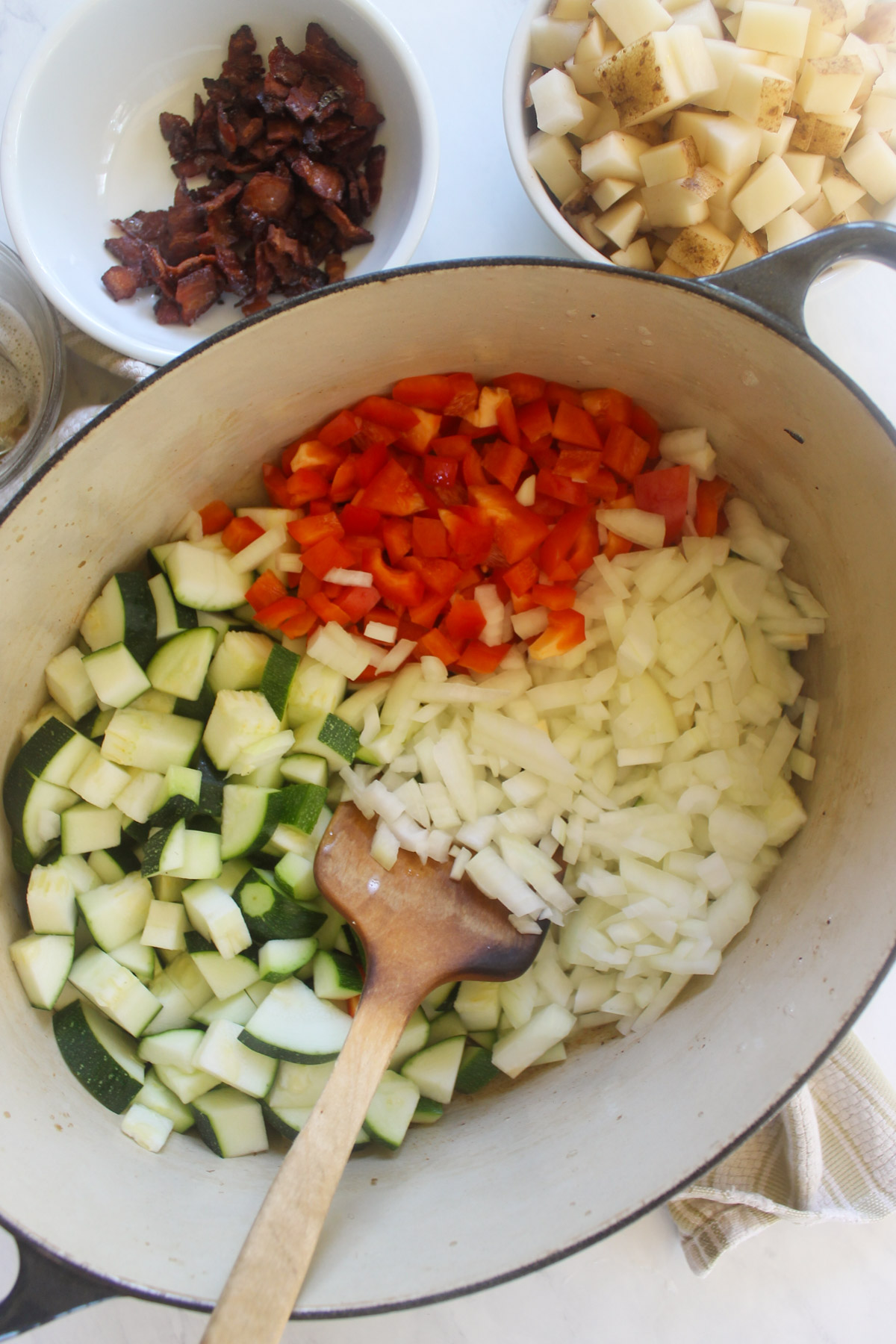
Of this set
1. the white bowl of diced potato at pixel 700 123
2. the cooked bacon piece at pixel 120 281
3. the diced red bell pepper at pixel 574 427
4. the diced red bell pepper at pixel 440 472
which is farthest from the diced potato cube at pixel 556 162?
the cooked bacon piece at pixel 120 281

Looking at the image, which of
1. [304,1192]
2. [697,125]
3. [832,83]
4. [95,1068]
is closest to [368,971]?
[304,1192]

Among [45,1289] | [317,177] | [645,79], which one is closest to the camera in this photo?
[45,1289]

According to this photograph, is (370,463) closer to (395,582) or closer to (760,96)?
(395,582)

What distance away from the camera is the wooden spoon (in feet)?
3.30

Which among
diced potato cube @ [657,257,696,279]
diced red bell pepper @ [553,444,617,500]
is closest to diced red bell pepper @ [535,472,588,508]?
diced red bell pepper @ [553,444,617,500]

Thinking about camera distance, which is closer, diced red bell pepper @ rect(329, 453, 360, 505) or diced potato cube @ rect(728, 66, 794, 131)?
diced potato cube @ rect(728, 66, 794, 131)

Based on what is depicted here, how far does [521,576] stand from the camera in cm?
126

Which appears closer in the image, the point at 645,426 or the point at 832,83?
the point at 832,83

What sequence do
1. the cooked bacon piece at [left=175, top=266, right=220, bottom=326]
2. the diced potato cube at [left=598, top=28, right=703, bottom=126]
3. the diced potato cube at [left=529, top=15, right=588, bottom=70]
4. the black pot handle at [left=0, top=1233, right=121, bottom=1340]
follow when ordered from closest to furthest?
1. the black pot handle at [left=0, top=1233, right=121, bottom=1340]
2. the diced potato cube at [left=598, top=28, right=703, bottom=126]
3. the diced potato cube at [left=529, top=15, right=588, bottom=70]
4. the cooked bacon piece at [left=175, top=266, right=220, bottom=326]

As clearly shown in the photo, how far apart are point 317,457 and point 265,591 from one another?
0.20m

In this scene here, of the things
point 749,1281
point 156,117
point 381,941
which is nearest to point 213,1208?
point 381,941

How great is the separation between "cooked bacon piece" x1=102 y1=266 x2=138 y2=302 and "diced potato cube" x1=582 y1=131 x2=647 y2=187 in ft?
2.30

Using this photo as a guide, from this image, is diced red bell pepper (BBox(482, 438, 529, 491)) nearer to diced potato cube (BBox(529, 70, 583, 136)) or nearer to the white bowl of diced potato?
the white bowl of diced potato

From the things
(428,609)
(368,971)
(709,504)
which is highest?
(428,609)
